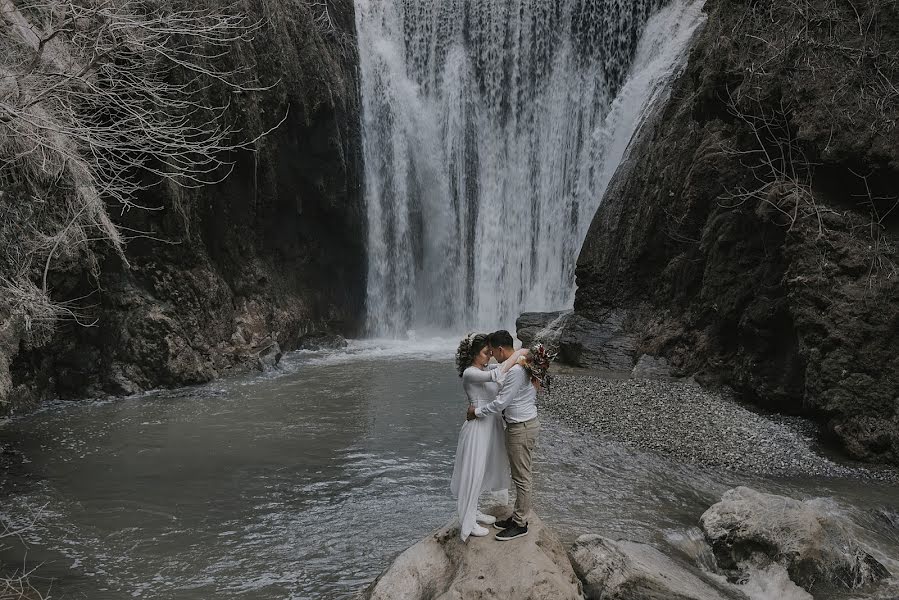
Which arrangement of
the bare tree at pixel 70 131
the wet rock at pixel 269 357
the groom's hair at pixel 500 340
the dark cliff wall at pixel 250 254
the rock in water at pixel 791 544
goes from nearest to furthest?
the groom's hair at pixel 500 340, the rock in water at pixel 791 544, the bare tree at pixel 70 131, the dark cliff wall at pixel 250 254, the wet rock at pixel 269 357

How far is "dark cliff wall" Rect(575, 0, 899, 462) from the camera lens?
864 centimetres

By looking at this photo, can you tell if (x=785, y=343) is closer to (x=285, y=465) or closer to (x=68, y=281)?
(x=285, y=465)

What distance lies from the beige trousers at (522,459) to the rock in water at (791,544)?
7.50ft

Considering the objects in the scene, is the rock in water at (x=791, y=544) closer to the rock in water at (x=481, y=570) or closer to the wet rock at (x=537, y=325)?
the rock in water at (x=481, y=570)

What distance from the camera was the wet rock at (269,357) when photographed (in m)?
14.6

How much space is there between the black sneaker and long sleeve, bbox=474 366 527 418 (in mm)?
835

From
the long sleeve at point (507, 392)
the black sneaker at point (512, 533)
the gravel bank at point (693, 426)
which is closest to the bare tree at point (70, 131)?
the long sleeve at point (507, 392)

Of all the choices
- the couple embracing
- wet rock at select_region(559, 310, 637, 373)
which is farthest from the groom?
wet rock at select_region(559, 310, 637, 373)

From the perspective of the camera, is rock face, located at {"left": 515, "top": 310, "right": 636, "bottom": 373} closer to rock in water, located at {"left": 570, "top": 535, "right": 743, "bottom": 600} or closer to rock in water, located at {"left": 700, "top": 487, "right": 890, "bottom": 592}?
rock in water, located at {"left": 700, "top": 487, "right": 890, "bottom": 592}

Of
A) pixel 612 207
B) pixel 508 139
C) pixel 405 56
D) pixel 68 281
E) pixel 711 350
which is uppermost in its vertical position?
pixel 405 56

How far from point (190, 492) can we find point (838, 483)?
7.54m

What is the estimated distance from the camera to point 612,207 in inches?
610

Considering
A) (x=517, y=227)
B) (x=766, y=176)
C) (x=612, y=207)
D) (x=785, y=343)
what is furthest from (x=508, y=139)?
(x=785, y=343)

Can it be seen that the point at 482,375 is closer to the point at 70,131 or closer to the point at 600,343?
the point at 70,131
